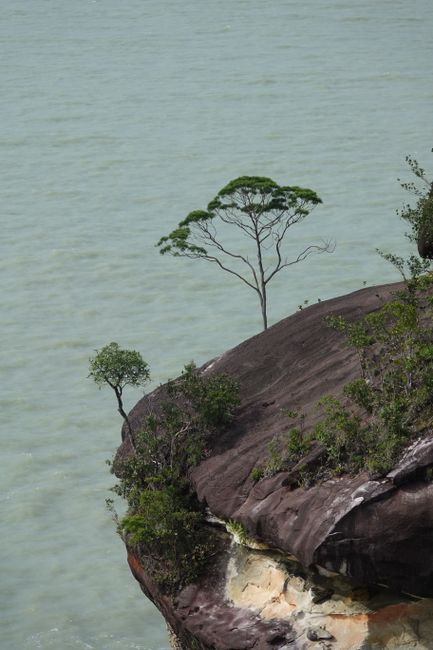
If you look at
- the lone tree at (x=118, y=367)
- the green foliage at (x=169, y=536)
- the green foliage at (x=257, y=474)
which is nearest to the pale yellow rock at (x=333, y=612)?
the green foliage at (x=169, y=536)

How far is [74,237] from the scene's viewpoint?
156 feet

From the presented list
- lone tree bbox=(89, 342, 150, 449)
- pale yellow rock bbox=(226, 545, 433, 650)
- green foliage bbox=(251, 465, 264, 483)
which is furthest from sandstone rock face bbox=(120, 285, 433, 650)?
lone tree bbox=(89, 342, 150, 449)

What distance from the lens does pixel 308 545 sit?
612 inches

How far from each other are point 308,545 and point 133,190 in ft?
125

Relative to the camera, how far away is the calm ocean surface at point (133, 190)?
28406 mm

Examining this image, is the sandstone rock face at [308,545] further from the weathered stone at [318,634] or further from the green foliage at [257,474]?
the green foliage at [257,474]

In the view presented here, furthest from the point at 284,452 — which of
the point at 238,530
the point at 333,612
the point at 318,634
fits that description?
the point at 318,634

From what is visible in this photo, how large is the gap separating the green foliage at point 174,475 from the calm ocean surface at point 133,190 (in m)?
5.84

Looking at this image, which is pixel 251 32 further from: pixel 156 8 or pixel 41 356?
pixel 41 356

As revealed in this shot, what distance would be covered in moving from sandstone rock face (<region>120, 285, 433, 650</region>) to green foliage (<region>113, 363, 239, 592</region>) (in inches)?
11.4

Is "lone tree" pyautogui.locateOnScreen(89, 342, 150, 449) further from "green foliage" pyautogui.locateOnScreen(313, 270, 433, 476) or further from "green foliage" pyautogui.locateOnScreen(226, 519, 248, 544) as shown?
"green foliage" pyautogui.locateOnScreen(313, 270, 433, 476)

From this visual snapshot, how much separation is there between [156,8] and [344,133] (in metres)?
30.7

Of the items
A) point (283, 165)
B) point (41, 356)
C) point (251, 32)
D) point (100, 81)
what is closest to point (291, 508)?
point (41, 356)

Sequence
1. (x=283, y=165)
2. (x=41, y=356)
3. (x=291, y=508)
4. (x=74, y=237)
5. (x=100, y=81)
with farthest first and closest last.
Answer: (x=100, y=81)
(x=283, y=165)
(x=74, y=237)
(x=41, y=356)
(x=291, y=508)
